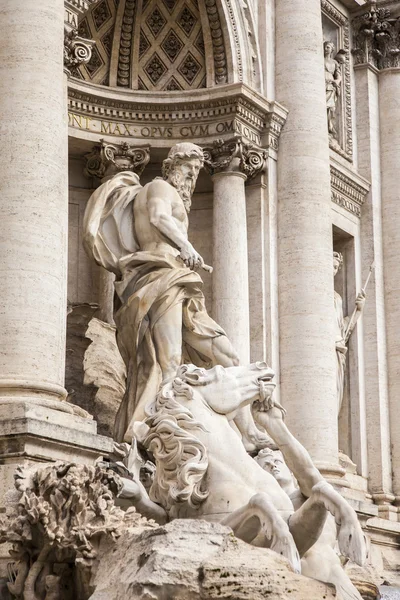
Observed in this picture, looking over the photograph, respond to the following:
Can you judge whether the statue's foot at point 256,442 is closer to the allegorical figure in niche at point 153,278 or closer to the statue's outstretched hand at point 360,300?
the allegorical figure in niche at point 153,278

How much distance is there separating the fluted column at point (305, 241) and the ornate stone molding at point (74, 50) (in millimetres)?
4683

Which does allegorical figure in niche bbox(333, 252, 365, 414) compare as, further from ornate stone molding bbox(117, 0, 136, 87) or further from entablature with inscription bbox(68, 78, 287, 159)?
ornate stone molding bbox(117, 0, 136, 87)

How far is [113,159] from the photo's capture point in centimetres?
1736

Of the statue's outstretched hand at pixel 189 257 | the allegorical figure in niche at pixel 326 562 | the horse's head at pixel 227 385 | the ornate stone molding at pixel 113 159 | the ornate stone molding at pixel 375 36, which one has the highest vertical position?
the ornate stone molding at pixel 375 36

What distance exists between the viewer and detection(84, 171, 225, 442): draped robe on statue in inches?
565

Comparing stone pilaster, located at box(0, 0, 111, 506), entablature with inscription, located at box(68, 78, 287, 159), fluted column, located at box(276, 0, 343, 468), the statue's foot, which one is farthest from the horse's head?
entablature with inscription, located at box(68, 78, 287, 159)

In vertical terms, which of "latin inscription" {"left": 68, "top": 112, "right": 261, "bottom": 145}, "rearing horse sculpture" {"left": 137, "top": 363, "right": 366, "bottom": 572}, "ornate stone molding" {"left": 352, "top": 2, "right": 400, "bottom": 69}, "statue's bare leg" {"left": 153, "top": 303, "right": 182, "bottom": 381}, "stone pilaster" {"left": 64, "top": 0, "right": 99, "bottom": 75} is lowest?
"rearing horse sculpture" {"left": 137, "top": 363, "right": 366, "bottom": 572}

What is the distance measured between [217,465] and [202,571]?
2915mm

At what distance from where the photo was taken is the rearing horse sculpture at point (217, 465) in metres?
9.65

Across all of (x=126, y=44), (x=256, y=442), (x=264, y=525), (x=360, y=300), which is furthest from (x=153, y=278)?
(x=360, y=300)

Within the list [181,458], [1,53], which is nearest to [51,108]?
[1,53]

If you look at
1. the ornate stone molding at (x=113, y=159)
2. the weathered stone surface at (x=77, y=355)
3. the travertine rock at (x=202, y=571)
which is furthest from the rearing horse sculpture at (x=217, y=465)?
the ornate stone molding at (x=113, y=159)

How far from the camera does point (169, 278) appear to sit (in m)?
14.4

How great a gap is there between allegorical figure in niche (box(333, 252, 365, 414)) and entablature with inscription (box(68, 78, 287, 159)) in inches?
140
